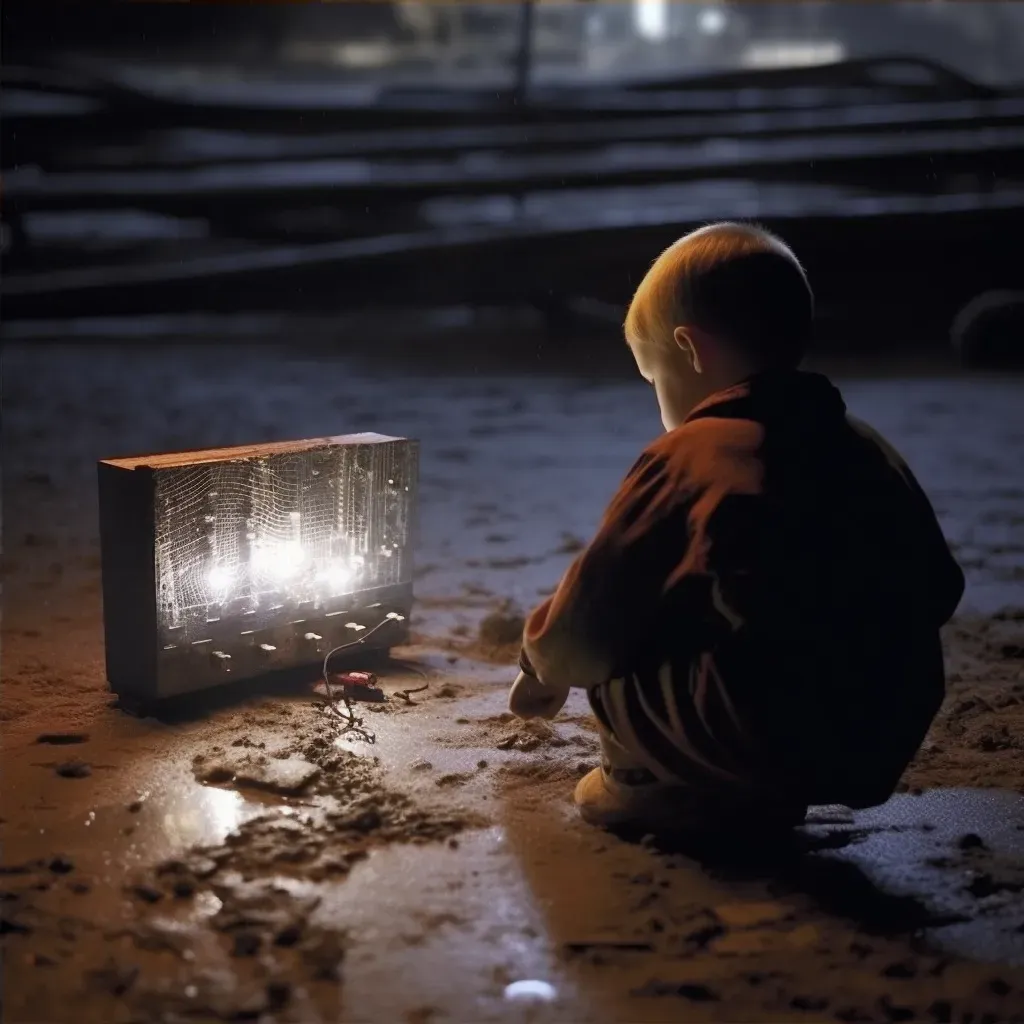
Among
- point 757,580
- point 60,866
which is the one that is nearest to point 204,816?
point 60,866

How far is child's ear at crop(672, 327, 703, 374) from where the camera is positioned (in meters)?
2.26

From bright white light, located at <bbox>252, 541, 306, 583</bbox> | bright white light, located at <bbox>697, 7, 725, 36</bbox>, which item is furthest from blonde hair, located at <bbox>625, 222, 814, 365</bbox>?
bright white light, located at <bbox>697, 7, 725, 36</bbox>

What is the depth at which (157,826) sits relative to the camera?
2381 millimetres

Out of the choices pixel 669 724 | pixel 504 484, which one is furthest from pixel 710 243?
pixel 504 484

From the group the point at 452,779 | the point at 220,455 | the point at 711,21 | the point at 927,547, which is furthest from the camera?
the point at 711,21

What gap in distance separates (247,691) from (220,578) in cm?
33

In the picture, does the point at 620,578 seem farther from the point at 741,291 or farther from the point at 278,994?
the point at 278,994

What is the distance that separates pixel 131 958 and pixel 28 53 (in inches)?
902

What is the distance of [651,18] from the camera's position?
128 ft

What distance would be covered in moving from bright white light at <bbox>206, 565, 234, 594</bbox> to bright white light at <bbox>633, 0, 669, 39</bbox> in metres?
36.8

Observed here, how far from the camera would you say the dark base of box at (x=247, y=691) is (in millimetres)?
2914

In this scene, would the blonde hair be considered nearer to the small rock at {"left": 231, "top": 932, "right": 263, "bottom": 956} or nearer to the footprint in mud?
the footprint in mud

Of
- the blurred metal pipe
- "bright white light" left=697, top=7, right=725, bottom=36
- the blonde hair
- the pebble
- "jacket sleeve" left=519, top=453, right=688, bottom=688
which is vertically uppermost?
"bright white light" left=697, top=7, right=725, bottom=36

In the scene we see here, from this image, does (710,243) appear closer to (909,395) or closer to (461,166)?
(909,395)
